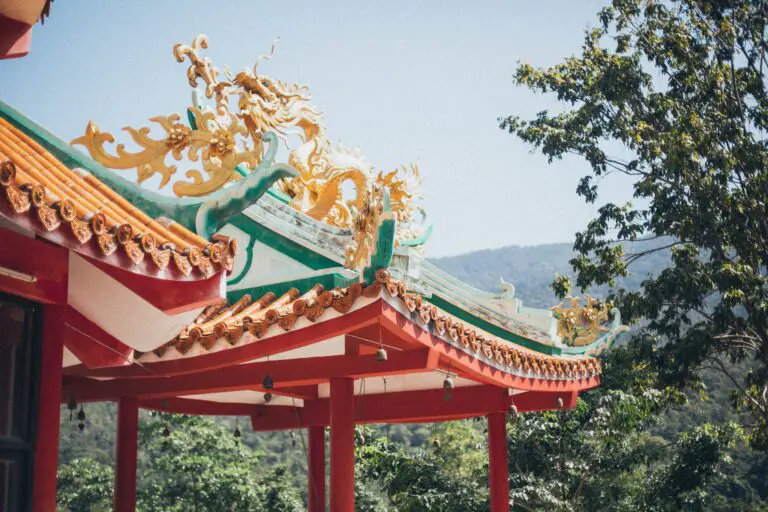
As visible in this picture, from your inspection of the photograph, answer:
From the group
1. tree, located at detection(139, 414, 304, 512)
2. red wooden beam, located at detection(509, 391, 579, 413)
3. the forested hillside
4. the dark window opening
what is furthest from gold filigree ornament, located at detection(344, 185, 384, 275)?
tree, located at detection(139, 414, 304, 512)

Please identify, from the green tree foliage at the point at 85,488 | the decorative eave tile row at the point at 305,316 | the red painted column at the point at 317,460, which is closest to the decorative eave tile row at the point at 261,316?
the decorative eave tile row at the point at 305,316

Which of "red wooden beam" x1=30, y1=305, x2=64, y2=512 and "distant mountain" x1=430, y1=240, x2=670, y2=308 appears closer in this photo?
"red wooden beam" x1=30, y1=305, x2=64, y2=512

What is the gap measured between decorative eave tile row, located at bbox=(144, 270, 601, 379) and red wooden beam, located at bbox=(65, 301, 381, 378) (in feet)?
0.21

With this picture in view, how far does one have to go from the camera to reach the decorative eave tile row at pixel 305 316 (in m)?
5.48

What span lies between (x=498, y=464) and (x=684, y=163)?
6.32 m

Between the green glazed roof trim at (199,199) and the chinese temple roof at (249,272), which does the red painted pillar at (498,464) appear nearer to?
the chinese temple roof at (249,272)

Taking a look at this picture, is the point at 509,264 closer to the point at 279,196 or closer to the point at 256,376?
the point at 279,196

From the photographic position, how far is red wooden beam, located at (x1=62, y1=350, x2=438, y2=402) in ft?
20.3

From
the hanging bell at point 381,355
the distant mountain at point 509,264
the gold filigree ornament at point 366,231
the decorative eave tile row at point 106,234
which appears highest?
the distant mountain at point 509,264

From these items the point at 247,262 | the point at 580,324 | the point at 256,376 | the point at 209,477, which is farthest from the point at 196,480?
the point at 256,376

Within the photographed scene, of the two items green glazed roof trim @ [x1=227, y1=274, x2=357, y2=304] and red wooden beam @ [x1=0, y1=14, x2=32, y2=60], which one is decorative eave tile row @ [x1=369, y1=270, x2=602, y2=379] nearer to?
green glazed roof trim @ [x1=227, y1=274, x2=357, y2=304]

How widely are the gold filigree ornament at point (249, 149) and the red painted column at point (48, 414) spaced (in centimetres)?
182

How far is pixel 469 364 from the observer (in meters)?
6.60

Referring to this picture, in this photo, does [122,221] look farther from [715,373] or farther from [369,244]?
[715,373]
